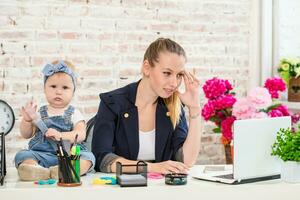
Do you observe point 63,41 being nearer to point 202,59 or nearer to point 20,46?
point 20,46

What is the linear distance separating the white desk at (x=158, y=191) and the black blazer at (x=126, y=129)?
504mm

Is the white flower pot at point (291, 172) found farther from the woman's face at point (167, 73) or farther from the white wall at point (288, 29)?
the white wall at point (288, 29)

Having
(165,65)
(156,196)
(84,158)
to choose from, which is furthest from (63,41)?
(156,196)

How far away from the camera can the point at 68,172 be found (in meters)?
1.98

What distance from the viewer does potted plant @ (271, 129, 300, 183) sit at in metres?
2.13

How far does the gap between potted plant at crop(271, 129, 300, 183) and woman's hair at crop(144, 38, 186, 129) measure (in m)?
0.66

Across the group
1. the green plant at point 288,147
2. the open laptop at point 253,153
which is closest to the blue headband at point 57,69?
the open laptop at point 253,153

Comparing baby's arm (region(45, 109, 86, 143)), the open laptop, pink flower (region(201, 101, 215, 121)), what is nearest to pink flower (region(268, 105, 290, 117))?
pink flower (region(201, 101, 215, 121))

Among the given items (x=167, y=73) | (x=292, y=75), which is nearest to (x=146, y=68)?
(x=167, y=73)

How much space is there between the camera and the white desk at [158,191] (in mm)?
1874

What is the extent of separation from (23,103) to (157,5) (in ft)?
3.88

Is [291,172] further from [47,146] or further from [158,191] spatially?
[47,146]

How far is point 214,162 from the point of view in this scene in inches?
166

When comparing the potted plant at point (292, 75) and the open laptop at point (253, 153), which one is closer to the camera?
the open laptop at point (253, 153)
